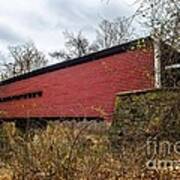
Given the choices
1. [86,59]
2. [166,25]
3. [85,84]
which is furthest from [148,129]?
[86,59]

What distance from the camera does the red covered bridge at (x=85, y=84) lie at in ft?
56.1

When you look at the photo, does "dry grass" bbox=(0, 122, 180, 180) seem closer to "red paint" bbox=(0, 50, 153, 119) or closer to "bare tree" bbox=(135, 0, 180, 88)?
"bare tree" bbox=(135, 0, 180, 88)

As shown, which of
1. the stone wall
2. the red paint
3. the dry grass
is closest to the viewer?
the dry grass

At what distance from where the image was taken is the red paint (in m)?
17.0

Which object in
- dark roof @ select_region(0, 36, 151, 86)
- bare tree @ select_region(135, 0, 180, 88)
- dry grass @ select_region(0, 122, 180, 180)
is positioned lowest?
dry grass @ select_region(0, 122, 180, 180)

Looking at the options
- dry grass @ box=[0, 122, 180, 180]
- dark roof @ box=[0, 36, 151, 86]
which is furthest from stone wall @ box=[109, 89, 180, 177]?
dark roof @ box=[0, 36, 151, 86]

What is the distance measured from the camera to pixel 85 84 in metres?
20.2

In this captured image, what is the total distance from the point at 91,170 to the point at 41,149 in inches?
35.7

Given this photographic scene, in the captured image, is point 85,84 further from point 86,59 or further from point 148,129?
point 148,129

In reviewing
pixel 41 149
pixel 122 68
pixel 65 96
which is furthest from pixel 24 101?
pixel 41 149

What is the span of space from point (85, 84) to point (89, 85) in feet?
1.13

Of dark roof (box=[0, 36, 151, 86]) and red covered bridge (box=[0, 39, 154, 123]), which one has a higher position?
dark roof (box=[0, 36, 151, 86])

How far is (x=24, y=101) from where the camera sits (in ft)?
86.1

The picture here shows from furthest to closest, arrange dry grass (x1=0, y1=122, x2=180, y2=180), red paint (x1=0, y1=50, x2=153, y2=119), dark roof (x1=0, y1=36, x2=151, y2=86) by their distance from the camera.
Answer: dark roof (x1=0, y1=36, x2=151, y2=86), red paint (x1=0, y1=50, x2=153, y2=119), dry grass (x1=0, y1=122, x2=180, y2=180)
